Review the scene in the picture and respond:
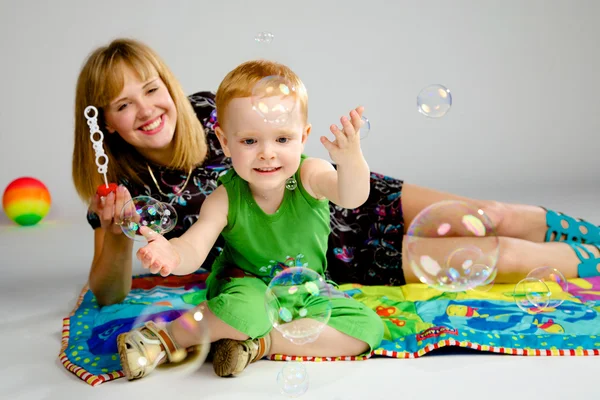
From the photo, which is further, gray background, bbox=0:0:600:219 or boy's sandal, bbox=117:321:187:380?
gray background, bbox=0:0:600:219

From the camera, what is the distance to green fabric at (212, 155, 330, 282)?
2.53 m

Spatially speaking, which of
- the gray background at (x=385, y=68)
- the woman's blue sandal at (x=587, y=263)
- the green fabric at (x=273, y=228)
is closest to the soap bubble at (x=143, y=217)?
the green fabric at (x=273, y=228)

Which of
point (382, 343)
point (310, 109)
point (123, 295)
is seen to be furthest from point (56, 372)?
point (310, 109)

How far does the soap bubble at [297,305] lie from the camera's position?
7.33 ft

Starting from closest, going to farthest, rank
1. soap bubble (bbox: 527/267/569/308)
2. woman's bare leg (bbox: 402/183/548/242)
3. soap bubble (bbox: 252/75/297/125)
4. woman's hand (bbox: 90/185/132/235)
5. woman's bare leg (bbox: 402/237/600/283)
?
1. soap bubble (bbox: 252/75/297/125)
2. woman's hand (bbox: 90/185/132/235)
3. soap bubble (bbox: 527/267/569/308)
4. woman's bare leg (bbox: 402/237/600/283)
5. woman's bare leg (bbox: 402/183/548/242)

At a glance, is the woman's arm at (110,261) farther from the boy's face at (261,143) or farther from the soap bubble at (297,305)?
the soap bubble at (297,305)

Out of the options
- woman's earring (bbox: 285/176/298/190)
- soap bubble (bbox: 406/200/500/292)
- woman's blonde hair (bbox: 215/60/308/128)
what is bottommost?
soap bubble (bbox: 406/200/500/292)

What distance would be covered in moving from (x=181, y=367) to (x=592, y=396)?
1243 mm

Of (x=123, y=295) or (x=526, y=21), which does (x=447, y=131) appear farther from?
(x=123, y=295)

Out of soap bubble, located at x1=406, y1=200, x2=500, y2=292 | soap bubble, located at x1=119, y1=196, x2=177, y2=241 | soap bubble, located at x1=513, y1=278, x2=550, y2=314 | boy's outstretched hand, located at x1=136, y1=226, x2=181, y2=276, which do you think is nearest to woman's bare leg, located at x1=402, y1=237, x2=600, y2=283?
soap bubble, located at x1=513, y1=278, x2=550, y2=314

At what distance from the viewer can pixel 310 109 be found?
562 centimetres

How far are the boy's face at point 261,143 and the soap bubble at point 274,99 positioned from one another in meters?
0.02

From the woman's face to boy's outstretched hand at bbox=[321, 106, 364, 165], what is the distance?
112 cm

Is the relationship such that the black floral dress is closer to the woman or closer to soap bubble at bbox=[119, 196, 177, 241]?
the woman
